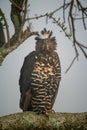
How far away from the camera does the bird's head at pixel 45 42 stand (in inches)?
62.2

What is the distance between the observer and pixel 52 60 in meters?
1.59

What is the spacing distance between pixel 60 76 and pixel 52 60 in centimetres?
12

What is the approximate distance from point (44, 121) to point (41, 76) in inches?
14.6

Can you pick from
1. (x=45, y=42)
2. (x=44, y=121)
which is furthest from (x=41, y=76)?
(x=44, y=121)

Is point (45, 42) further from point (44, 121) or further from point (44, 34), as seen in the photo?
point (44, 121)

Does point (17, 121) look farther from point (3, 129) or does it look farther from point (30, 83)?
point (30, 83)

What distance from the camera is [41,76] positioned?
1509mm

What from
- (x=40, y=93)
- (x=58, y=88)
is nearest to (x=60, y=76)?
Answer: (x=58, y=88)

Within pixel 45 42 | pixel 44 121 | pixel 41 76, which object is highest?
pixel 45 42

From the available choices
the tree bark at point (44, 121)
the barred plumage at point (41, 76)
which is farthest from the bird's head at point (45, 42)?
the tree bark at point (44, 121)

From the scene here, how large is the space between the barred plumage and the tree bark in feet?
0.68

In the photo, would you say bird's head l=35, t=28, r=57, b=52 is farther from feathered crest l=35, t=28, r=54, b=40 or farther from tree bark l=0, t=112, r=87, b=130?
tree bark l=0, t=112, r=87, b=130

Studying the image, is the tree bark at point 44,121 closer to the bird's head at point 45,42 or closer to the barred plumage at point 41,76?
the barred plumage at point 41,76

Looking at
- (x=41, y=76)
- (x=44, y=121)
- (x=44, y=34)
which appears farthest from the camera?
(x=44, y=34)
